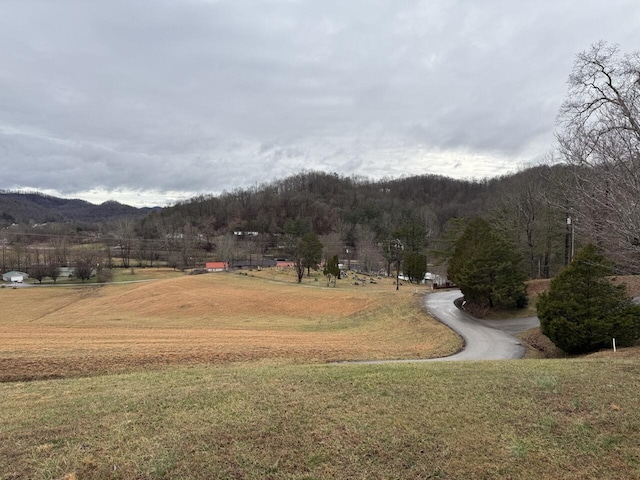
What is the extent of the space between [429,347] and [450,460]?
45.0 feet

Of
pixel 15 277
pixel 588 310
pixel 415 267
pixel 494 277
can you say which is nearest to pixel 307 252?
pixel 415 267

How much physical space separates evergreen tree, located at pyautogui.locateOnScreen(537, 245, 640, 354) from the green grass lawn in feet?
28.4

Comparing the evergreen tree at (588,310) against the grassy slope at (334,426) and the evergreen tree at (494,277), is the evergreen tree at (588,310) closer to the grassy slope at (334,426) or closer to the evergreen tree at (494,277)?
the grassy slope at (334,426)

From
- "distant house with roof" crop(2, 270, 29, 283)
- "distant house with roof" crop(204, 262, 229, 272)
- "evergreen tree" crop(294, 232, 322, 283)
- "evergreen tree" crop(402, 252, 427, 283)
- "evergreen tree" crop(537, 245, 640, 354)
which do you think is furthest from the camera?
"distant house with roof" crop(204, 262, 229, 272)

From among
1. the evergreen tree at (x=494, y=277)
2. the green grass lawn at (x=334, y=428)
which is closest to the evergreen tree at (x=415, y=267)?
the evergreen tree at (x=494, y=277)

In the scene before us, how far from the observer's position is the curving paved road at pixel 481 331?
16719mm

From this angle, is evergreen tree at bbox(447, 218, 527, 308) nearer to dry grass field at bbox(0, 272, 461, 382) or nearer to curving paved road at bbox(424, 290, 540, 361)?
curving paved road at bbox(424, 290, 540, 361)

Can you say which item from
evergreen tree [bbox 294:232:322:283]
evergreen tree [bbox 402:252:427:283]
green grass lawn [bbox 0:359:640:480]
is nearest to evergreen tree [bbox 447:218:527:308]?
green grass lawn [bbox 0:359:640:480]

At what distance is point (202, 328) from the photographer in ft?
82.0

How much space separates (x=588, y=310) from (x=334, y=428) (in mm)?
15182

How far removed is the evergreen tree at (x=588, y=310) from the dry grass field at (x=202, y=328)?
462 cm

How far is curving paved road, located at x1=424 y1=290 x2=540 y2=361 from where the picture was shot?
16.7m

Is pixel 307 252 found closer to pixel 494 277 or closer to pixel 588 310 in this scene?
pixel 494 277

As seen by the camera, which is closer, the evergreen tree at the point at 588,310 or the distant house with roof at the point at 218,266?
the evergreen tree at the point at 588,310
